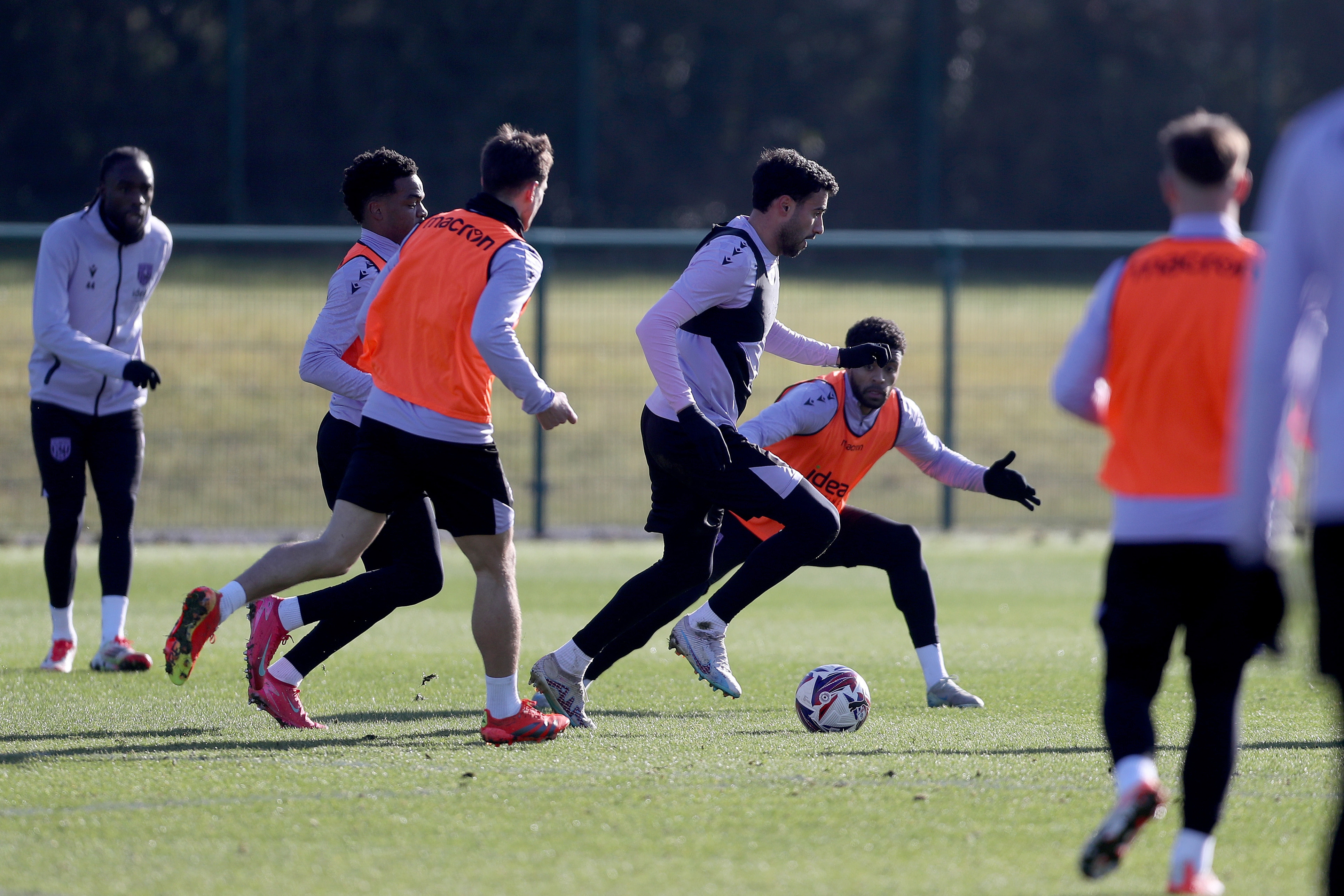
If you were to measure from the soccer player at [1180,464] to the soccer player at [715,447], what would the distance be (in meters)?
2.26

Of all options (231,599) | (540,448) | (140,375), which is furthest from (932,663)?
(540,448)

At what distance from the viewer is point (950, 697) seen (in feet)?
21.4

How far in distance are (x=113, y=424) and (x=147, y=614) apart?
88.1 inches

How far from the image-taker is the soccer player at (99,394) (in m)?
7.21

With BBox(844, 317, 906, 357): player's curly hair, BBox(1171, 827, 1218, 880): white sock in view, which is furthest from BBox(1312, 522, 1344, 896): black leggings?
BBox(844, 317, 906, 357): player's curly hair

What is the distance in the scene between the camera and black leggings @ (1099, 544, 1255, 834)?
3.69 meters

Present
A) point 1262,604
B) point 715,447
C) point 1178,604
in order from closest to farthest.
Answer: point 1262,604 → point 1178,604 → point 715,447

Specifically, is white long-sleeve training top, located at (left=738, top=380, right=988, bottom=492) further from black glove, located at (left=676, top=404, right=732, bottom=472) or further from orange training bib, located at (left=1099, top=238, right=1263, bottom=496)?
orange training bib, located at (left=1099, top=238, right=1263, bottom=496)

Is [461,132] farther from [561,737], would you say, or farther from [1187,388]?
[1187,388]

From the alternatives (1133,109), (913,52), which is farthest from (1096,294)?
(1133,109)

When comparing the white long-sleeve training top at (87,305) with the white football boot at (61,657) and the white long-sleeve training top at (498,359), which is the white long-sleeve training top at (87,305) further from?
the white long-sleeve training top at (498,359)

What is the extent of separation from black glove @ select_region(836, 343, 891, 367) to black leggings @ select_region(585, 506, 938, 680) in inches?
23.6

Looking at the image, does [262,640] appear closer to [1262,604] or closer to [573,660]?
[573,660]

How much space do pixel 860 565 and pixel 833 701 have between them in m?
0.87
